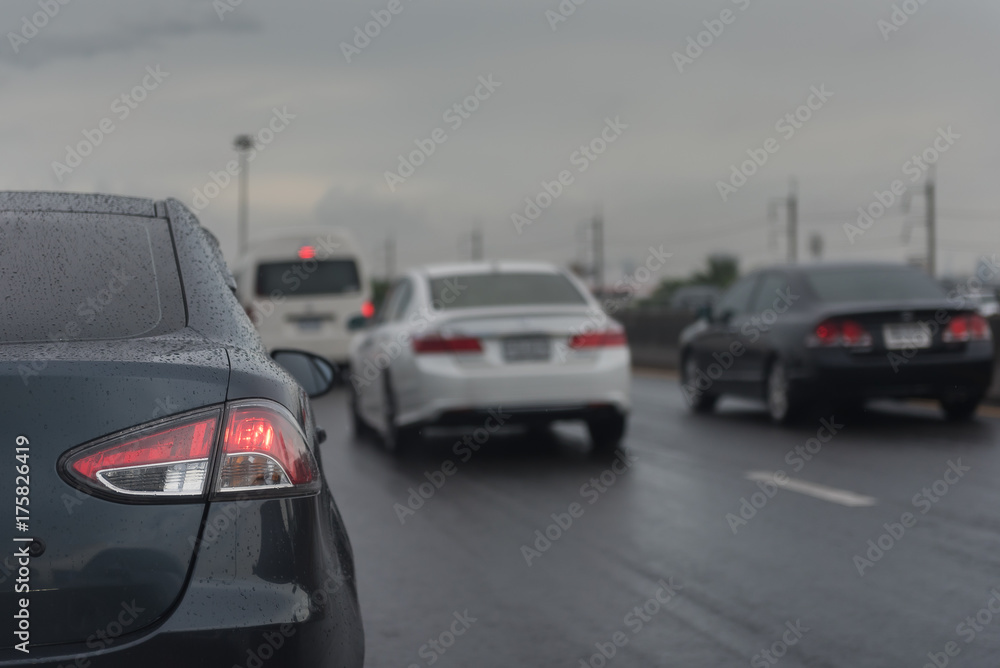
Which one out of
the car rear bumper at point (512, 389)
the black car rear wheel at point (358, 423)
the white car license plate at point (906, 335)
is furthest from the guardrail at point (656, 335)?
the car rear bumper at point (512, 389)

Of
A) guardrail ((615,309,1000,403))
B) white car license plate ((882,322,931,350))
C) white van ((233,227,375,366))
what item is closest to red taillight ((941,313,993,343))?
white car license plate ((882,322,931,350))

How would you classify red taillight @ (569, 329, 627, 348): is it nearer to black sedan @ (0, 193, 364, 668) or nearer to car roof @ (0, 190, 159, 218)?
car roof @ (0, 190, 159, 218)

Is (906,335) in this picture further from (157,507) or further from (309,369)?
(157,507)

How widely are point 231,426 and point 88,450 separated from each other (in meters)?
0.28

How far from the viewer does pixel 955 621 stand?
508 centimetres

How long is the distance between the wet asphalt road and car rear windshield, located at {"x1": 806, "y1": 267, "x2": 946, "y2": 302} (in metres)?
1.60

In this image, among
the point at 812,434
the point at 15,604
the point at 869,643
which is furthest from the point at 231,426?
the point at 812,434

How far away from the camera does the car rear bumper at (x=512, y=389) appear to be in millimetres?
9984

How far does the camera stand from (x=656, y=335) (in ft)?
84.7

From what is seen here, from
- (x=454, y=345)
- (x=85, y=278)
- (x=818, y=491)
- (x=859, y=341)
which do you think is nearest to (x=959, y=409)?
(x=859, y=341)

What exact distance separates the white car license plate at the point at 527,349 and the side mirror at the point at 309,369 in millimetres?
5739

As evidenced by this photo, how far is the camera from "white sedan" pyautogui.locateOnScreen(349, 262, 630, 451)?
394 inches

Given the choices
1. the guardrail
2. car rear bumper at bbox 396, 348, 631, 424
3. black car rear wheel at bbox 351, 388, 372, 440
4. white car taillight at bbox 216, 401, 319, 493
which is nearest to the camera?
white car taillight at bbox 216, 401, 319, 493

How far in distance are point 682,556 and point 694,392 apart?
8.50 m
